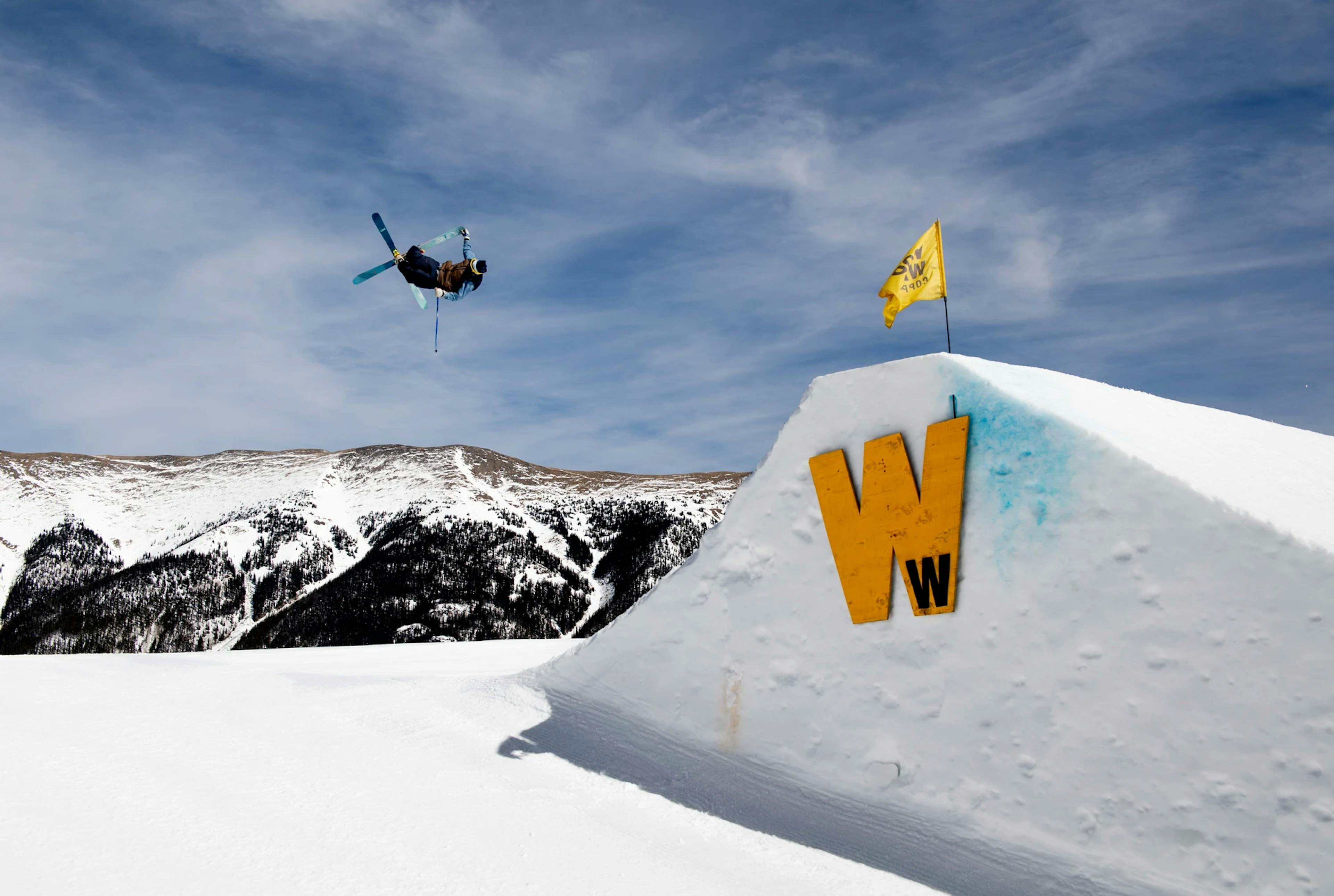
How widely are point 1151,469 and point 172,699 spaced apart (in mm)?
10297

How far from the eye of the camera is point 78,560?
2771 inches

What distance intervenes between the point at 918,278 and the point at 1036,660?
4.18 metres

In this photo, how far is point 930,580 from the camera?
6.64m

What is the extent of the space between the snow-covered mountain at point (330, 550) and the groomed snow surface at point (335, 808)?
4560 centimetres

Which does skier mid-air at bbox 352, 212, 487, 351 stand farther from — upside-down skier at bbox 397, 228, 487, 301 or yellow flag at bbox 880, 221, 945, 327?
yellow flag at bbox 880, 221, 945, 327

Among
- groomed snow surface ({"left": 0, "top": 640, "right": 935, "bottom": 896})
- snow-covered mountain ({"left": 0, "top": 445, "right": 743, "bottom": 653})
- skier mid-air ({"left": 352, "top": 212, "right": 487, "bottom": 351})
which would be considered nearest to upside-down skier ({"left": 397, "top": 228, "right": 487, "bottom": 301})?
skier mid-air ({"left": 352, "top": 212, "right": 487, "bottom": 351})

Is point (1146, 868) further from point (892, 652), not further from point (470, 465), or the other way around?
point (470, 465)

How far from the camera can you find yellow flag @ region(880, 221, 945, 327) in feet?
26.7

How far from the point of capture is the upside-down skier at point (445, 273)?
64.0 ft

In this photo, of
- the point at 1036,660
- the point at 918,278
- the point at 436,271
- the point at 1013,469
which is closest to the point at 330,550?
the point at 436,271

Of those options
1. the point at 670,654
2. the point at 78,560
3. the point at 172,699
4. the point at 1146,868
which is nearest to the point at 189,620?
the point at 78,560

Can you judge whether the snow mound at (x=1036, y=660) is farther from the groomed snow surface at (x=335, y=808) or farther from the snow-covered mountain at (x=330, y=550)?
the snow-covered mountain at (x=330, y=550)

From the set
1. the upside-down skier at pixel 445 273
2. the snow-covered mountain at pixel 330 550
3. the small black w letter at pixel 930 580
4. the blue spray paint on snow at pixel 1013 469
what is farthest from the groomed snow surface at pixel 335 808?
the snow-covered mountain at pixel 330 550

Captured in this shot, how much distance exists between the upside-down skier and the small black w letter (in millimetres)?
15431
